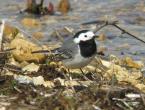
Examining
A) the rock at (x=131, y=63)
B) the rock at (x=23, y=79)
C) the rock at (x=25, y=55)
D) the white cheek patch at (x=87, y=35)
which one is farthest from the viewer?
the rock at (x=131, y=63)

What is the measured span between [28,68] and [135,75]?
1.59m

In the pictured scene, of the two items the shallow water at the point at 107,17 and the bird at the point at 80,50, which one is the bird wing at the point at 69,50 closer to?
the bird at the point at 80,50

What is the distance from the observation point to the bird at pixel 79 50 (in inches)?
272

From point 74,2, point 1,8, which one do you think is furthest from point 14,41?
point 74,2

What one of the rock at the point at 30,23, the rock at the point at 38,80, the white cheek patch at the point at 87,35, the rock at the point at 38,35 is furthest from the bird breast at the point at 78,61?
the rock at the point at 30,23

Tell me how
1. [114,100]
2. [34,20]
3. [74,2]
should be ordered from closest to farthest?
1. [114,100]
2. [34,20]
3. [74,2]

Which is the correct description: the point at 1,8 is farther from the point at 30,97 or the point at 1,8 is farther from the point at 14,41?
the point at 30,97

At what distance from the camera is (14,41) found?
8727 mm

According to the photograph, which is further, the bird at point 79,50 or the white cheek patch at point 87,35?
the white cheek patch at point 87,35

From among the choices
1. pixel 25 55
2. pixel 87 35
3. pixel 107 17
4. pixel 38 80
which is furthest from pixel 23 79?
pixel 107 17

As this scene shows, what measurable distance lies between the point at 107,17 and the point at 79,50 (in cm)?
542

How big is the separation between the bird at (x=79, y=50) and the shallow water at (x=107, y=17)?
284 cm

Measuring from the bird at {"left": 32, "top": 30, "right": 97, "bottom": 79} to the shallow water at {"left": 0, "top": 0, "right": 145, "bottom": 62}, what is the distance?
2839mm

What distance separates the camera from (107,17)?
40.6 ft
